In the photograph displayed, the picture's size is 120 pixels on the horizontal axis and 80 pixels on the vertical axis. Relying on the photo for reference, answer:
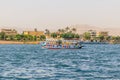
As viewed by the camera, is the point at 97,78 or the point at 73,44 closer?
the point at 97,78

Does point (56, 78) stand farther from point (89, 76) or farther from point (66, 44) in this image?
point (66, 44)

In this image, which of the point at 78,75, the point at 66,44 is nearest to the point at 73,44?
the point at 66,44

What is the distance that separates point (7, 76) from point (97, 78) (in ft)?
29.7

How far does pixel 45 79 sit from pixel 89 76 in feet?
18.1

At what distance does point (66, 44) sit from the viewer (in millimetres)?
155125

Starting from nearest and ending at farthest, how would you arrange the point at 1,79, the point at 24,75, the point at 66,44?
the point at 1,79
the point at 24,75
the point at 66,44

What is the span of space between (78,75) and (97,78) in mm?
3661

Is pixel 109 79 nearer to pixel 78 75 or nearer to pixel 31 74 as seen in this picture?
pixel 78 75

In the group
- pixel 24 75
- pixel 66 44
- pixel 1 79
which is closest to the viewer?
pixel 1 79

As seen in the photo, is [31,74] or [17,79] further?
[31,74]

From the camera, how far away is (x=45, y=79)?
4231 centimetres

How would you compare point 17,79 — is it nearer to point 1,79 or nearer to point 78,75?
point 1,79

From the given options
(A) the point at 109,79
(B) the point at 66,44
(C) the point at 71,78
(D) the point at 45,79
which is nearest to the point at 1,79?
(D) the point at 45,79

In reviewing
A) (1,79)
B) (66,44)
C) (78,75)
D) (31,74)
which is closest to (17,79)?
(1,79)
